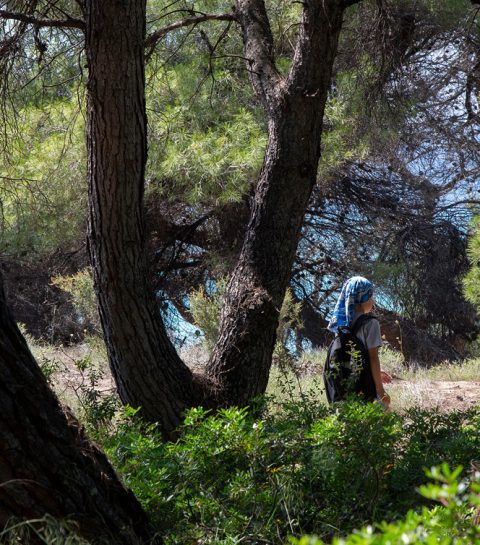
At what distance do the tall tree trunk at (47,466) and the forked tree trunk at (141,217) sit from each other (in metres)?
2.04

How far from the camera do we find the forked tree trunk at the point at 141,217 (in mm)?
4820

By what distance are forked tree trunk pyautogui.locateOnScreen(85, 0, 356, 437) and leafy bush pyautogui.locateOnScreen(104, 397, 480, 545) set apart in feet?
5.30

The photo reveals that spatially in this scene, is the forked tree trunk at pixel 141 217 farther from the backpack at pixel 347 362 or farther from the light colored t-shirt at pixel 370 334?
the light colored t-shirt at pixel 370 334

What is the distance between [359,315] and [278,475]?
2594mm

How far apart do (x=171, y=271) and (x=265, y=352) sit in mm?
8310

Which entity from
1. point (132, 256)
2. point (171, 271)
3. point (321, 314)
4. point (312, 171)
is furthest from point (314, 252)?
point (132, 256)

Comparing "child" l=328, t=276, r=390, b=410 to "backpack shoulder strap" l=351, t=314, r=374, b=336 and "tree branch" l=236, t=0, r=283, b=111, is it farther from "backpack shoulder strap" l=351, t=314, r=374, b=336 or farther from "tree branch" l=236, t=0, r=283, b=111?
"tree branch" l=236, t=0, r=283, b=111

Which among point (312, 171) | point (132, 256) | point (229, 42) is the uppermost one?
point (229, 42)

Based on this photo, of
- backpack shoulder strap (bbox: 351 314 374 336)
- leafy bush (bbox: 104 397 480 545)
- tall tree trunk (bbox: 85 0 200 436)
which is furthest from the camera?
backpack shoulder strap (bbox: 351 314 374 336)

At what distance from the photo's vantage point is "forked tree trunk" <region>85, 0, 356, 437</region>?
482 centimetres

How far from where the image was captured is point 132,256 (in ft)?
16.4

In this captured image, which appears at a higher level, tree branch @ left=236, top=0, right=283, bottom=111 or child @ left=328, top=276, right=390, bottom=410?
tree branch @ left=236, top=0, right=283, bottom=111

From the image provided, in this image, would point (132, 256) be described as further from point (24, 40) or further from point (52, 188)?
point (52, 188)

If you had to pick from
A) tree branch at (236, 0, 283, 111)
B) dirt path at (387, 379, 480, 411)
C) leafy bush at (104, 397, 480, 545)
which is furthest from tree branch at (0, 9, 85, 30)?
dirt path at (387, 379, 480, 411)
